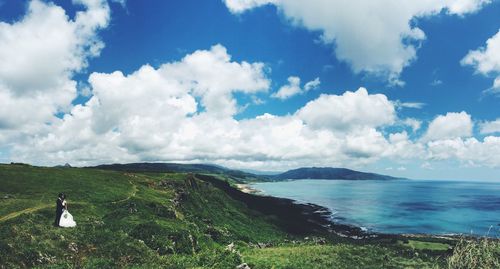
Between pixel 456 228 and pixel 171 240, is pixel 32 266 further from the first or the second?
pixel 456 228

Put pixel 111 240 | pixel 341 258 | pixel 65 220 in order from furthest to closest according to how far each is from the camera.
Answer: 1. pixel 341 258
2. pixel 65 220
3. pixel 111 240

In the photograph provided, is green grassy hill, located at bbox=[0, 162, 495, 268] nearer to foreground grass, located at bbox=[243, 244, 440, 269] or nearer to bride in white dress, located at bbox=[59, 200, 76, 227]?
foreground grass, located at bbox=[243, 244, 440, 269]

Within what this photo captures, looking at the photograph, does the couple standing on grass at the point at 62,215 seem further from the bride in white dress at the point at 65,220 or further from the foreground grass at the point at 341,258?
the foreground grass at the point at 341,258

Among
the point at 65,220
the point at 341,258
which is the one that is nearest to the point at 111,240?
the point at 65,220

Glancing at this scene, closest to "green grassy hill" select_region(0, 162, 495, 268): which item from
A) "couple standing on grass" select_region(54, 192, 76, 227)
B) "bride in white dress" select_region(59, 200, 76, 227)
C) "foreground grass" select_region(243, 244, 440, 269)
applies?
"foreground grass" select_region(243, 244, 440, 269)

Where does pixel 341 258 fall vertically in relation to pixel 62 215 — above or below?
below

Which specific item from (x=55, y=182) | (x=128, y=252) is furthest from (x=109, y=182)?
(x=128, y=252)

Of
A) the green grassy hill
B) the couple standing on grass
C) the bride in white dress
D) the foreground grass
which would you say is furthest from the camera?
the foreground grass

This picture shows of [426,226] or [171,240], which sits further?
[426,226]

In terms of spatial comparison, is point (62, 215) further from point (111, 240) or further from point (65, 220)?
point (111, 240)

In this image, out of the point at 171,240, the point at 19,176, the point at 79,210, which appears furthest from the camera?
the point at 19,176

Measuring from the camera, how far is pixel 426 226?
146750mm

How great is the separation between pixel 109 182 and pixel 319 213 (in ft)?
381

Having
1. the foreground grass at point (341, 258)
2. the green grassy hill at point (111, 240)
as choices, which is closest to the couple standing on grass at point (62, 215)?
the green grassy hill at point (111, 240)
